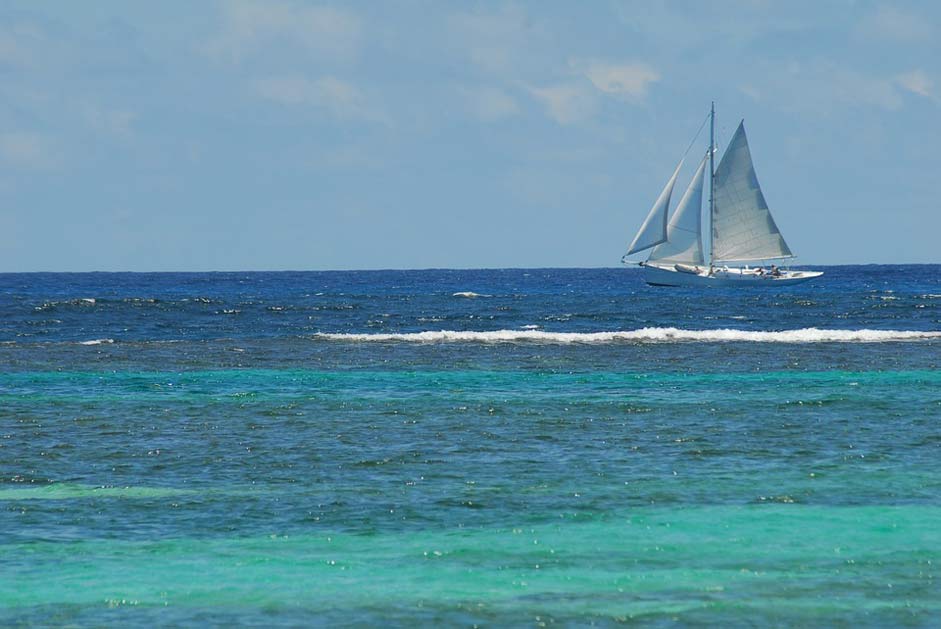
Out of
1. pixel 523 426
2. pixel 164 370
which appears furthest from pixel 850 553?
pixel 164 370

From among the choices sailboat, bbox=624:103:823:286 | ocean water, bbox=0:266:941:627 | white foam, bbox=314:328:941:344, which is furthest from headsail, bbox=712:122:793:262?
ocean water, bbox=0:266:941:627

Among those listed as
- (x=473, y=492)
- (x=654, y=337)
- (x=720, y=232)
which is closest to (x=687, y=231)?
(x=720, y=232)

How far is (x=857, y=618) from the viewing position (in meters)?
10.3

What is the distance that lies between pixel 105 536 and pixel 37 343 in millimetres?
36191

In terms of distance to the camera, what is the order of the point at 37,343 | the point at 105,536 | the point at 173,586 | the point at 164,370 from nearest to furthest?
the point at 173,586 < the point at 105,536 < the point at 164,370 < the point at 37,343

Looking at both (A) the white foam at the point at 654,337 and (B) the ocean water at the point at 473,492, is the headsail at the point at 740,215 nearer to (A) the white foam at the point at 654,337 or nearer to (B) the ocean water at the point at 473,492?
(A) the white foam at the point at 654,337

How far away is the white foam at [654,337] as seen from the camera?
45.8 m

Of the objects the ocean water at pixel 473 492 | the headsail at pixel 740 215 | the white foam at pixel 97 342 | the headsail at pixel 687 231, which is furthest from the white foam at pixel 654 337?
the headsail at pixel 687 231

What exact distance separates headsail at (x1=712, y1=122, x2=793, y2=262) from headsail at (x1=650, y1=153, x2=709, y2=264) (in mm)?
1216

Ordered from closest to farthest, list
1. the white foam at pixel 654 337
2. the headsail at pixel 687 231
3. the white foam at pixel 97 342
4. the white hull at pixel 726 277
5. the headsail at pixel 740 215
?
the white foam at pixel 654 337
the white foam at pixel 97 342
the headsail at pixel 740 215
the headsail at pixel 687 231
the white hull at pixel 726 277

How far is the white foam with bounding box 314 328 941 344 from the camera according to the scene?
45812mm

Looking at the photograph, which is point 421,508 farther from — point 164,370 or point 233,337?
point 233,337

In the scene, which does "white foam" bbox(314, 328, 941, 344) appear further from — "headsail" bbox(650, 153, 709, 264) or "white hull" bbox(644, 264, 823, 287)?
"white hull" bbox(644, 264, 823, 287)

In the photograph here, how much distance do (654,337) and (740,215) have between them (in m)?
44.9
